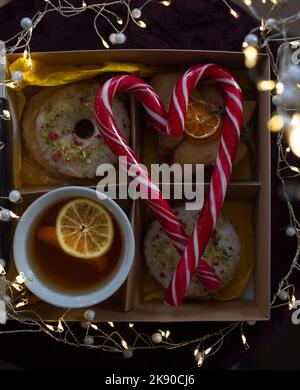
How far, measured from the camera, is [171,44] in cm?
126

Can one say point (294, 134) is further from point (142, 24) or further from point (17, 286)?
point (17, 286)

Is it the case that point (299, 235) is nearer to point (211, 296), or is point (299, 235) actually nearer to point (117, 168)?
point (211, 296)

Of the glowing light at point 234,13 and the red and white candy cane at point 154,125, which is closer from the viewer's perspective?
the red and white candy cane at point 154,125

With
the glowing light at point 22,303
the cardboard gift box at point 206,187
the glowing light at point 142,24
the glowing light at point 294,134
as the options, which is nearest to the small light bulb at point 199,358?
the cardboard gift box at point 206,187

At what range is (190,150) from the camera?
1191mm

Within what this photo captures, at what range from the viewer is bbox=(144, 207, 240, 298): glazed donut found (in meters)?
1.22

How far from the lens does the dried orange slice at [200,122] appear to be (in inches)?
46.6

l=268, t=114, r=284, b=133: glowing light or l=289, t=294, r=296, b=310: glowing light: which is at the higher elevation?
l=268, t=114, r=284, b=133: glowing light

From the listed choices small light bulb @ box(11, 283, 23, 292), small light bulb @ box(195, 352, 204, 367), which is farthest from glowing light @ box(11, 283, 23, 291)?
small light bulb @ box(195, 352, 204, 367)

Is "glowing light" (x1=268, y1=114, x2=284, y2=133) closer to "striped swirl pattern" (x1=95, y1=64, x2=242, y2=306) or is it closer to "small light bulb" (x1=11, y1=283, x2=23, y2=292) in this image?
"striped swirl pattern" (x1=95, y1=64, x2=242, y2=306)

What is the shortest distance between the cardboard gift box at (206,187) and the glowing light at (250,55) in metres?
0.01

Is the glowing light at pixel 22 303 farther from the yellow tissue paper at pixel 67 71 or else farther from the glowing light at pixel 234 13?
the glowing light at pixel 234 13

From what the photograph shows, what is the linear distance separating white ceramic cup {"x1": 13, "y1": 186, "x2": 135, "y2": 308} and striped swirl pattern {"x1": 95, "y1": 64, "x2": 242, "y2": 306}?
85 millimetres
